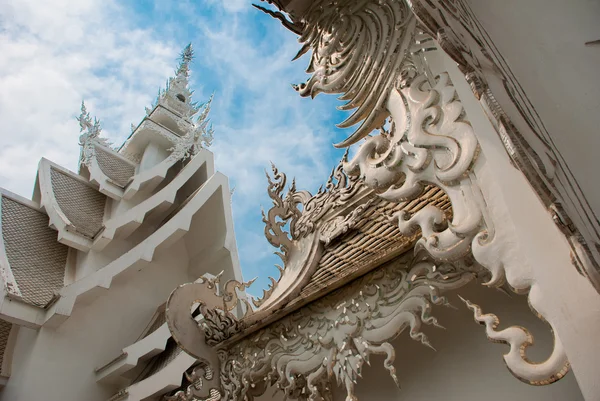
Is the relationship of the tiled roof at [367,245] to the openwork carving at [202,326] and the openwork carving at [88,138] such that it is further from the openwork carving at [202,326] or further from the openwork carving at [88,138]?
the openwork carving at [88,138]

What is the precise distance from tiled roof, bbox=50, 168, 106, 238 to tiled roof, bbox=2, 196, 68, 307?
37cm

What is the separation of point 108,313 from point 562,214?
585 centimetres

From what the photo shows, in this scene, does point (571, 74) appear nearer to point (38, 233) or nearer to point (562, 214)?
point (562, 214)

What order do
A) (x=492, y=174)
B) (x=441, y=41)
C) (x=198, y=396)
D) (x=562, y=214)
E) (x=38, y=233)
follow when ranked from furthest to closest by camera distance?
(x=38, y=233), (x=198, y=396), (x=492, y=174), (x=441, y=41), (x=562, y=214)

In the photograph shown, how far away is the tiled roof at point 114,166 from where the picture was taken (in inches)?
281

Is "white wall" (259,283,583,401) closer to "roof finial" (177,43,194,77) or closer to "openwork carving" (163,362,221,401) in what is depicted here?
"openwork carving" (163,362,221,401)

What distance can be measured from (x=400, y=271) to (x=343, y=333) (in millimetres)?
381

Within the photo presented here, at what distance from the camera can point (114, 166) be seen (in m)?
7.44

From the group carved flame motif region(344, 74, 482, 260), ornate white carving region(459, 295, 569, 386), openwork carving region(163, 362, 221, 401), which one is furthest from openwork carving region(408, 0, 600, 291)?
openwork carving region(163, 362, 221, 401)

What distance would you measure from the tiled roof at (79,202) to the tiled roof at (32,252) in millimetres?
375

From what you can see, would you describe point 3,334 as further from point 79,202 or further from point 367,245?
point 367,245

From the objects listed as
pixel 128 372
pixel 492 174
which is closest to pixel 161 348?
pixel 128 372

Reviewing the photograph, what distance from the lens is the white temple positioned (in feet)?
3.11

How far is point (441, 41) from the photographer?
924mm
